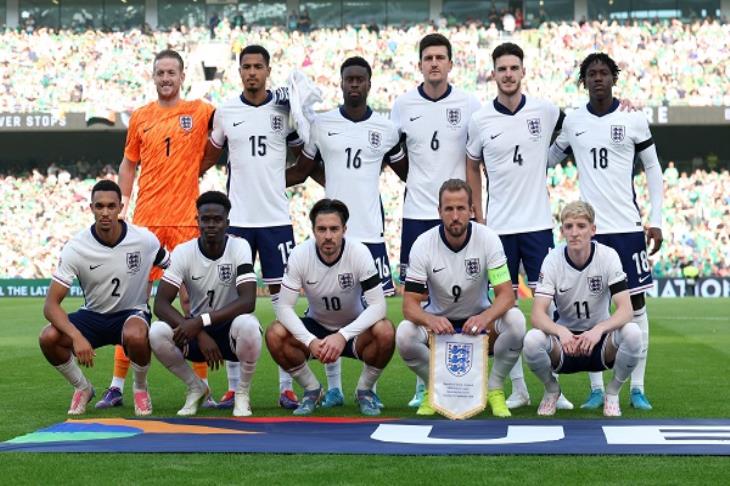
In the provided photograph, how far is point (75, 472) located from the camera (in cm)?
520

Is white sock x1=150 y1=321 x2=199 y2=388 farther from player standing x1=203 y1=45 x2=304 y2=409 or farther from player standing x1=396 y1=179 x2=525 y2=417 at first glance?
player standing x1=396 y1=179 x2=525 y2=417

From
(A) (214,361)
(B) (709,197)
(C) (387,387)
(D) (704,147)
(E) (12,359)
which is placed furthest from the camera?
(D) (704,147)

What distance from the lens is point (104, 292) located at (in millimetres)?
7824

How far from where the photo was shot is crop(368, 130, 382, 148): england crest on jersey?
8383mm

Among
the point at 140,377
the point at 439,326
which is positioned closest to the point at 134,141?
the point at 140,377

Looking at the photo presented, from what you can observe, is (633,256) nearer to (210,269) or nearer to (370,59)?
(210,269)

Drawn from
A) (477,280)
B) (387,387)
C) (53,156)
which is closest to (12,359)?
(387,387)

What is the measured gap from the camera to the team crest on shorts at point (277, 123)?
27.6ft

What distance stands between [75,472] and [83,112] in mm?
29603

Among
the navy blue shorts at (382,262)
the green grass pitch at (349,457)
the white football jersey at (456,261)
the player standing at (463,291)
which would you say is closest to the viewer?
the green grass pitch at (349,457)

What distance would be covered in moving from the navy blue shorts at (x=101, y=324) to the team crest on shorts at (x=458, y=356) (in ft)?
6.63

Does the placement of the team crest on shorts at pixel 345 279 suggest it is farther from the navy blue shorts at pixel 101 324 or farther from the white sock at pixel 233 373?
the navy blue shorts at pixel 101 324

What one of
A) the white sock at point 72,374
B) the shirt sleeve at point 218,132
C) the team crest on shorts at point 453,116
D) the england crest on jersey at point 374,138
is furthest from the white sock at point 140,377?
the team crest on shorts at point 453,116

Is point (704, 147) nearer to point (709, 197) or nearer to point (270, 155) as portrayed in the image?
point (709, 197)
